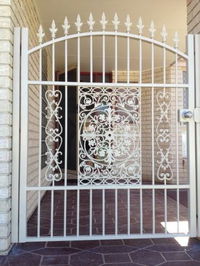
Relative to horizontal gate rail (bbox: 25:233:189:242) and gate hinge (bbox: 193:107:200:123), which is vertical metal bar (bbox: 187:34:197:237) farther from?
horizontal gate rail (bbox: 25:233:189:242)

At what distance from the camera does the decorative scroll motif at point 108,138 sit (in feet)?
8.19

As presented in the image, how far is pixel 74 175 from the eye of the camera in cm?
673

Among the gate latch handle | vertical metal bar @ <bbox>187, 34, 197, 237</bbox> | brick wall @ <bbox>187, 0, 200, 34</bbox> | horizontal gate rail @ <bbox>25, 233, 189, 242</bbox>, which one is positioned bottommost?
horizontal gate rail @ <bbox>25, 233, 189, 242</bbox>

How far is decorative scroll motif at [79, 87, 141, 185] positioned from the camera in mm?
2496

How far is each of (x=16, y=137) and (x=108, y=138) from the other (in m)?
0.74

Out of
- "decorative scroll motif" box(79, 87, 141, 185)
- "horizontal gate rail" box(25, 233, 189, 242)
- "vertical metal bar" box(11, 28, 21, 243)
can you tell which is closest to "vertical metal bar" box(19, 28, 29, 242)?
"vertical metal bar" box(11, 28, 21, 243)

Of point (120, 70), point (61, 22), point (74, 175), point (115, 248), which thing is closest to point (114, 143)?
point (115, 248)

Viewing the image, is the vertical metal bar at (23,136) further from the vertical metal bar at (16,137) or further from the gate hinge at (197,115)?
the gate hinge at (197,115)

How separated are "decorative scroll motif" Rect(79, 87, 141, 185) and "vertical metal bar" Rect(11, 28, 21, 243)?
50 cm

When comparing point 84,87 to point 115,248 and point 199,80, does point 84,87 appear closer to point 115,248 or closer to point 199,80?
point 199,80

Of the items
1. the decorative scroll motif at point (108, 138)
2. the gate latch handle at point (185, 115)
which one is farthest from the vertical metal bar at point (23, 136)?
the gate latch handle at point (185, 115)

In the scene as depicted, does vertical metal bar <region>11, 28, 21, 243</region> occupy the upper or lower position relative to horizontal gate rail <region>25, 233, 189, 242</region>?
upper

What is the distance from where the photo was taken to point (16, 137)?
7.74ft

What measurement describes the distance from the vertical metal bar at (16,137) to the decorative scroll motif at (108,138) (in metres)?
0.50
